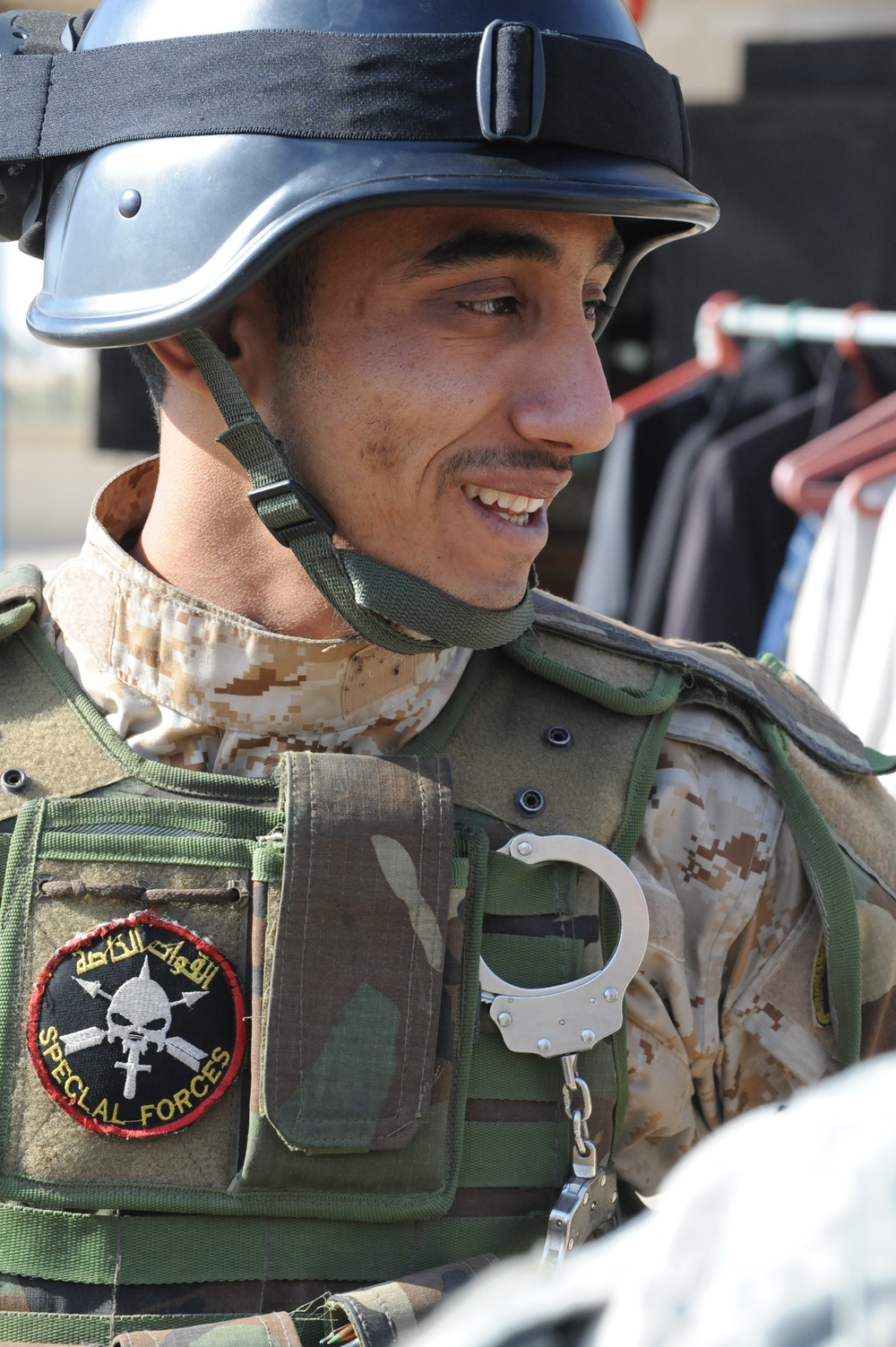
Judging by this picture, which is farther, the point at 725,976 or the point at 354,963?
the point at 725,976

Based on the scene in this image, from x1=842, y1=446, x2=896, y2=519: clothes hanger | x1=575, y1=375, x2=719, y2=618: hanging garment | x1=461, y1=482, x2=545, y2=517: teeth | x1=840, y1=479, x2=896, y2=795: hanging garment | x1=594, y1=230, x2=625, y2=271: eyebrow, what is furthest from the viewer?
x1=575, y1=375, x2=719, y2=618: hanging garment

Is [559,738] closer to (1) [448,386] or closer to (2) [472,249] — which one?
(1) [448,386]

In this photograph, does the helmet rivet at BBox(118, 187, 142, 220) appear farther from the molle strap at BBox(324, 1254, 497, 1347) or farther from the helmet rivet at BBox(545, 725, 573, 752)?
the molle strap at BBox(324, 1254, 497, 1347)

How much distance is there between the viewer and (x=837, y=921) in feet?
5.38

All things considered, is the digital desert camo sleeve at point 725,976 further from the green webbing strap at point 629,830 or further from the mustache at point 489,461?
the mustache at point 489,461

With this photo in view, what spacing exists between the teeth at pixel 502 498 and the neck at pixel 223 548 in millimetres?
232

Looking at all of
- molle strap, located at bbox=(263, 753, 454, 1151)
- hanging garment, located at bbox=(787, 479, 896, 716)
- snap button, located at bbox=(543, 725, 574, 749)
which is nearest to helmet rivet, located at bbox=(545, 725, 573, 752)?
snap button, located at bbox=(543, 725, 574, 749)

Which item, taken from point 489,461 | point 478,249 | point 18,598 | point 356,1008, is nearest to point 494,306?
point 478,249

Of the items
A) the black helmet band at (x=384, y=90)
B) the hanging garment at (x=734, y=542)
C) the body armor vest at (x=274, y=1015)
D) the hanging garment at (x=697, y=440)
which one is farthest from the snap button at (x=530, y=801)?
the hanging garment at (x=697, y=440)

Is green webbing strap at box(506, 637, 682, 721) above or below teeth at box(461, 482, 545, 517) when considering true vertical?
below

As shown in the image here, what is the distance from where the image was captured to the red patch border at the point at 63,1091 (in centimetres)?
150

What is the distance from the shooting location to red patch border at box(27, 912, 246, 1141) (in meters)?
1.50

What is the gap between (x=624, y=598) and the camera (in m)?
3.79

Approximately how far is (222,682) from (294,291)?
45 cm
